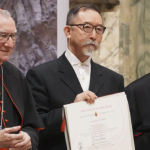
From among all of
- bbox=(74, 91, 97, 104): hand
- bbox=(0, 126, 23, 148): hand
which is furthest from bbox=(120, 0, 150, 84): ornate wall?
bbox=(0, 126, 23, 148): hand

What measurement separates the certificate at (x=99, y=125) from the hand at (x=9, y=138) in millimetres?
420

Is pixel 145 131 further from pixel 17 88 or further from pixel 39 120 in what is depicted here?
pixel 17 88

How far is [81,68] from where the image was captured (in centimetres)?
321

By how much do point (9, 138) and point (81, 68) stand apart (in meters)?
1.13

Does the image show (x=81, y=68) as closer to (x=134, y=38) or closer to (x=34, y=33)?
(x=34, y=33)

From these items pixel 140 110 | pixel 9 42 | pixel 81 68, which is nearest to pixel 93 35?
pixel 81 68

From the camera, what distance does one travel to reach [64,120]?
2.65 m

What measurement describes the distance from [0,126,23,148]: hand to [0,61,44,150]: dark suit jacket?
190 mm

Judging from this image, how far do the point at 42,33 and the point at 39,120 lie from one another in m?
1.70

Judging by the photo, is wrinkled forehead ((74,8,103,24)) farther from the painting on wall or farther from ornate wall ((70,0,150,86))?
ornate wall ((70,0,150,86))

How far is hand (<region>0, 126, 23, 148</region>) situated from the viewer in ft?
7.39

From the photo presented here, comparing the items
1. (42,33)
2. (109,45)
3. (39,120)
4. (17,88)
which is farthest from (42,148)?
(109,45)

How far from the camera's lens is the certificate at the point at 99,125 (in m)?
2.64

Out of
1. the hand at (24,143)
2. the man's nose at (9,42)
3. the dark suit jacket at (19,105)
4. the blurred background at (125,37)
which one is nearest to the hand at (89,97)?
the dark suit jacket at (19,105)
